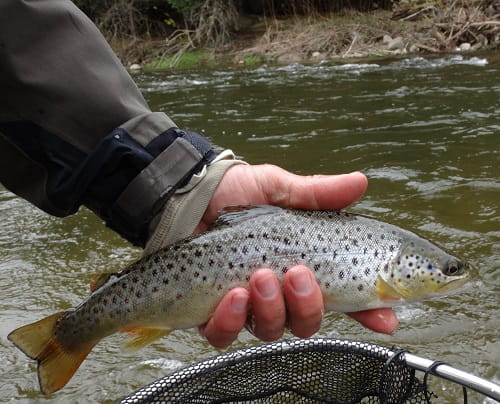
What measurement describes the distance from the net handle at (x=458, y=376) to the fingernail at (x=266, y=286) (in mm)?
632

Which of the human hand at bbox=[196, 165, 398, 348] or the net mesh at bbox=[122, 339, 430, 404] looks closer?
the human hand at bbox=[196, 165, 398, 348]

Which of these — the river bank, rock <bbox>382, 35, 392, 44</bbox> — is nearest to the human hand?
the river bank

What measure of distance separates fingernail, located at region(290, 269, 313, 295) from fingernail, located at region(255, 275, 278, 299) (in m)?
0.08

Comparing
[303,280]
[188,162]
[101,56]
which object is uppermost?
[101,56]

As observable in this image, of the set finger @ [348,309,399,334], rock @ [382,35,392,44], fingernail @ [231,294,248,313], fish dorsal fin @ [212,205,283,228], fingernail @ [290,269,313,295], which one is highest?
fish dorsal fin @ [212,205,283,228]

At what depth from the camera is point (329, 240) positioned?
2422mm

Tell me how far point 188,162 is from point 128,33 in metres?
26.2

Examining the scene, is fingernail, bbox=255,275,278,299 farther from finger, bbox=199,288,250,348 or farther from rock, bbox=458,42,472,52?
rock, bbox=458,42,472,52

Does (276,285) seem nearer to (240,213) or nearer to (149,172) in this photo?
(240,213)

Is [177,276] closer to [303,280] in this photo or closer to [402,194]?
[303,280]

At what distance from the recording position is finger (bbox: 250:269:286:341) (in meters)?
2.26

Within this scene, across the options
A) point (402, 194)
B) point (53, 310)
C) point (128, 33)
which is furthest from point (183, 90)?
point (128, 33)

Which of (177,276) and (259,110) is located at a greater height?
(177,276)

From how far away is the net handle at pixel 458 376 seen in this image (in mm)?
2010
